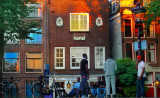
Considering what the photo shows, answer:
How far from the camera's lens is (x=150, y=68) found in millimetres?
32469

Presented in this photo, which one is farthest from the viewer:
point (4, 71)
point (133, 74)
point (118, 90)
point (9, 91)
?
point (4, 71)

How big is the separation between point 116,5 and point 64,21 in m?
5.36

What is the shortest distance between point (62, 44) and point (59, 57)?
1.24 metres

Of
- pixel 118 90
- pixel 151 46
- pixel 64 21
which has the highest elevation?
pixel 64 21

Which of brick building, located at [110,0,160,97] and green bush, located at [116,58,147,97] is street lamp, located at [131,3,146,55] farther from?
brick building, located at [110,0,160,97]

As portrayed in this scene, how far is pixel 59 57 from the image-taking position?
32344 millimetres

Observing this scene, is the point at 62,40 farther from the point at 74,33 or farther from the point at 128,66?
the point at 128,66

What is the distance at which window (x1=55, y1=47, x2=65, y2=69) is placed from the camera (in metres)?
32.3

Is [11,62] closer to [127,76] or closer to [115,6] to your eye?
[115,6]

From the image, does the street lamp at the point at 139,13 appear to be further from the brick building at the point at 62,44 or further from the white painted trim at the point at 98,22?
the white painted trim at the point at 98,22

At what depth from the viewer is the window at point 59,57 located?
1272 inches

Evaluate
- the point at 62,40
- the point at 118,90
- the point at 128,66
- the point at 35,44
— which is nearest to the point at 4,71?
the point at 35,44

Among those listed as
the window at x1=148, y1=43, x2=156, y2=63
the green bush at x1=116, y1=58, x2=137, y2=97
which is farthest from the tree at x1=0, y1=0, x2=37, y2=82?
the window at x1=148, y1=43, x2=156, y2=63

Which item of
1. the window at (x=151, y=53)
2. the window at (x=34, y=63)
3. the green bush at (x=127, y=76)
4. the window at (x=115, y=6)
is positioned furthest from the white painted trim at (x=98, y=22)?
the green bush at (x=127, y=76)
